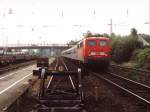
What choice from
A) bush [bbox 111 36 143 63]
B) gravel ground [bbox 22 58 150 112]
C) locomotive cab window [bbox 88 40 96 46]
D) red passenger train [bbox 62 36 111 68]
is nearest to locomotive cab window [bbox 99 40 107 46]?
red passenger train [bbox 62 36 111 68]

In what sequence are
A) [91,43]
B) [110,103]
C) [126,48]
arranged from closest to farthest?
[110,103]
[91,43]
[126,48]

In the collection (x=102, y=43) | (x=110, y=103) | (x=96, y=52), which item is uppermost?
(x=102, y=43)

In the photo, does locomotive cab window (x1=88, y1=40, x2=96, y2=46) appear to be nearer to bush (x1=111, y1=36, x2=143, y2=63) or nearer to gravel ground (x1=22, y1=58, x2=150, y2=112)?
gravel ground (x1=22, y1=58, x2=150, y2=112)

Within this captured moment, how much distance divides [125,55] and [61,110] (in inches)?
1708

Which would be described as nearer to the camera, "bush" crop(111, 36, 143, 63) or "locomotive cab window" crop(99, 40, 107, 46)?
"locomotive cab window" crop(99, 40, 107, 46)

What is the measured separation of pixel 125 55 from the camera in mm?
51750

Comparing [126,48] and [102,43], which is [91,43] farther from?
[126,48]

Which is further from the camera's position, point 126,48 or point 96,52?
point 126,48

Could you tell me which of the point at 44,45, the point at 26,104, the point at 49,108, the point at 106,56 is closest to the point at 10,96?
the point at 26,104

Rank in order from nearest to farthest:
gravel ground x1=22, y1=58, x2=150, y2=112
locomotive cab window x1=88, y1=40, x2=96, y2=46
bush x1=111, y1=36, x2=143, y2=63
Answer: gravel ground x1=22, y1=58, x2=150, y2=112 → locomotive cab window x1=88, y1=40, x2=96, y2=46 → bush x1=111, y1=36, x2=143, y2=63

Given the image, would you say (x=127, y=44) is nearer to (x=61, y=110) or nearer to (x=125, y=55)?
(x=125, y=55)

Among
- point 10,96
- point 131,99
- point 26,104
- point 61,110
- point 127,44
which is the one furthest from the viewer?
point 127,44

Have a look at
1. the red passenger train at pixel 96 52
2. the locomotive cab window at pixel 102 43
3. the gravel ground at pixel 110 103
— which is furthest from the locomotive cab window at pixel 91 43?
the gravel ground at pixel 110 103

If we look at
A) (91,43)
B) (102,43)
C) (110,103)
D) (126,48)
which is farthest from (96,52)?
(126,48)
